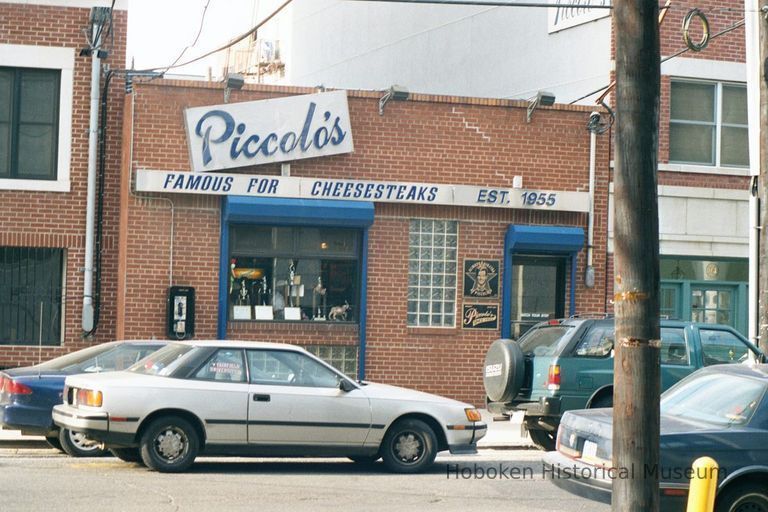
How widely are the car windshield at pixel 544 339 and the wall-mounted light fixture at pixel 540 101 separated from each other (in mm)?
6152

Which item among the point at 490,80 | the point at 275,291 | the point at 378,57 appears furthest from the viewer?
the point at 378,57

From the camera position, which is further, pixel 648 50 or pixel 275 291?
pixel 275 291

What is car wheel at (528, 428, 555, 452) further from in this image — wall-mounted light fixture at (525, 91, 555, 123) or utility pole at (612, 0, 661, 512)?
utility pole at (612, 0, 661, 512)

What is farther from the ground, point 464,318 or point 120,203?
point 120,203

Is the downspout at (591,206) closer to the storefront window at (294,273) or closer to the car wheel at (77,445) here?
the storefront window at (294,273)

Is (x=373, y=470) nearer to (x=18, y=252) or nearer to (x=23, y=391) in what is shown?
(x=23, y=391)

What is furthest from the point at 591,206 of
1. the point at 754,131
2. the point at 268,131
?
the point at 268,131

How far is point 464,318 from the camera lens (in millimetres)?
20891

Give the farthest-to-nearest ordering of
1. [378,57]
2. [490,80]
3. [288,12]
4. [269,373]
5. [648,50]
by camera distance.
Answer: [288,12] < [378,57] < [490,80] < [269,373] < [648,50]

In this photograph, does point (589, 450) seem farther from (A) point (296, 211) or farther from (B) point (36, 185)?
(B) point (36, 185)

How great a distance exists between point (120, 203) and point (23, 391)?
7574 millimetres

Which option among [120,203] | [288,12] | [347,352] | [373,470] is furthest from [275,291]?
[288,12]

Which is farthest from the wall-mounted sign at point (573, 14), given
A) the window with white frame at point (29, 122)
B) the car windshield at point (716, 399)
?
the car windshield at point (716, 399)

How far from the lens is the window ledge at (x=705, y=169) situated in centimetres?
2228
